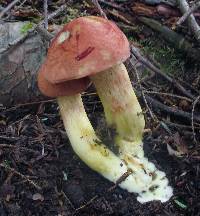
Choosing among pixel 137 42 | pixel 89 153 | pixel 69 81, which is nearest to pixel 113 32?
pixel 69 81

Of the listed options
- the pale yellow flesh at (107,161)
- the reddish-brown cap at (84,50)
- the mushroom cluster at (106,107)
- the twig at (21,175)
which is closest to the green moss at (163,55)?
the mushroom cluster at (106,107)

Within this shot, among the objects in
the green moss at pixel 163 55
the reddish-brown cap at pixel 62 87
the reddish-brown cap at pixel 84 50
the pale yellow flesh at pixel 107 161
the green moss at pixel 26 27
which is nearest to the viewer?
the reddish-brown cap at pixel 84 50

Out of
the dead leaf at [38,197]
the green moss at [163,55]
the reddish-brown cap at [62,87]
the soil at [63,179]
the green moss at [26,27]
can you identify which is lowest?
the dead leaf at [38,197]

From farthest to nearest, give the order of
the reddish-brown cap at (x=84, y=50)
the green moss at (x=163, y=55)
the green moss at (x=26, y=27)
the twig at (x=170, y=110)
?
the green moss at (x=163, y=55), the green moss at (x=26, y=27), the twig at (x=170, y=110), the reddish-brown cap at (x=84, y=50)

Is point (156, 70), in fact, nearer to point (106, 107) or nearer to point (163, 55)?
point (163, 55)

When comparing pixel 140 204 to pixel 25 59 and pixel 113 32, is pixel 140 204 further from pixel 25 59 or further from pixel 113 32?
pixel 25 59

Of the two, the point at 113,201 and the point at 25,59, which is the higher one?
the point at 25,59

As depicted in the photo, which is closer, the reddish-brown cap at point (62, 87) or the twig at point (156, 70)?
the reddish-brown cap at point (62, 87)

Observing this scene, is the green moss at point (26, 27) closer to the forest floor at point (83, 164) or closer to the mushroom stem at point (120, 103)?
the forest floor at point (83, 164)

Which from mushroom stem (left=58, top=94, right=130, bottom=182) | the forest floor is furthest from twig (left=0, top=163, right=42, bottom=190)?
mushroom stem (left=58, top=94, right=130, bottom=182)
